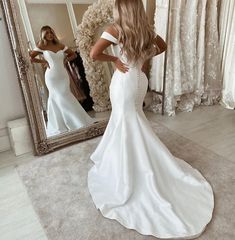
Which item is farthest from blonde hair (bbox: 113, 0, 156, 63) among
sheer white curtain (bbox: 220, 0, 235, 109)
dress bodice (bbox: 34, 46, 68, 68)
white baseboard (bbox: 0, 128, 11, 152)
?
sheer white curtain (bbox: 220, 0, 235, 109)

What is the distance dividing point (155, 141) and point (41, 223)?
91 centimetres

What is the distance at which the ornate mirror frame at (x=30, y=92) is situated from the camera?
2033 mm

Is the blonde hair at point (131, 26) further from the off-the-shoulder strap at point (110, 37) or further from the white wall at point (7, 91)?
the white wall at point (7, 91)

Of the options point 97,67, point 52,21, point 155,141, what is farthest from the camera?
point 97,67

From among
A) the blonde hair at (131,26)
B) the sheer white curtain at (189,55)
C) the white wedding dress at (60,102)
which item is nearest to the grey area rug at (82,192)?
the white wedding dress at (60,102)

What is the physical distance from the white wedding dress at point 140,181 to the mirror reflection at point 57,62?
0.70 m

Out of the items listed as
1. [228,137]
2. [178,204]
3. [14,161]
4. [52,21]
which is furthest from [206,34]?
[14,161]

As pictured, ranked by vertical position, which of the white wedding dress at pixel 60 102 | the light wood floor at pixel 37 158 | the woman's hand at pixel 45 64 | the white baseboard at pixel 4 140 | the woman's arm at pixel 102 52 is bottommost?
the light wood floor at pixel 37 158

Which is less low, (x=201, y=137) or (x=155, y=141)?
(x=155, y=141)

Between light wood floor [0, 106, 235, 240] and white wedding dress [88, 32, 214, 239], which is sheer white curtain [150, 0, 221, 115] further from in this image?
white wedding dress [88, 32, 214, 239]

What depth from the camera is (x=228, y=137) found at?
2598mm

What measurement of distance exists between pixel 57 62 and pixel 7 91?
0.56 metres

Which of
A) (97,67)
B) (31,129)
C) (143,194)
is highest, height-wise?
(97,67)

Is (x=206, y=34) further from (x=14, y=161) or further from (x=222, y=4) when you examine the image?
(x=14, y=161)
